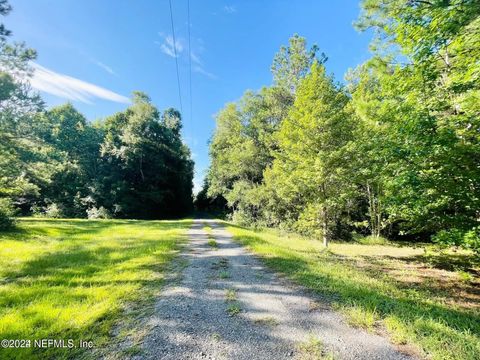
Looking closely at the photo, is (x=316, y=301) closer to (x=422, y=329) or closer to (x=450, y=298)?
(x=422, y=329)

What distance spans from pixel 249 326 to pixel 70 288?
3.61 metres

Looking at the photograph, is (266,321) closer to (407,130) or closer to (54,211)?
(407,130)

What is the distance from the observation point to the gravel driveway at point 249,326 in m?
2.71

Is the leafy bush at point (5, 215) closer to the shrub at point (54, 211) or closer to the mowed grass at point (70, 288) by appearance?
the mowed grass at point (70, 288)

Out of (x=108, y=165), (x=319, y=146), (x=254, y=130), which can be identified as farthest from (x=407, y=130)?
(x=108, y=165)

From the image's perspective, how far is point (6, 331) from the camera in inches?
114

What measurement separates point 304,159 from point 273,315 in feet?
26.8

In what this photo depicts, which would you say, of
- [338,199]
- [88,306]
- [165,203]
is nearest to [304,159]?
[338,199]

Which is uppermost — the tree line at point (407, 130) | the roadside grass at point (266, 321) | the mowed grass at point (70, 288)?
the tree line at point (407, 130)

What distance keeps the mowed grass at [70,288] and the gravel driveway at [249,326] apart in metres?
0.70

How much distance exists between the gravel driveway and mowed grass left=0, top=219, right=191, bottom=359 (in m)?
0.70

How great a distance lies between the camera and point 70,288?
14.7 ft

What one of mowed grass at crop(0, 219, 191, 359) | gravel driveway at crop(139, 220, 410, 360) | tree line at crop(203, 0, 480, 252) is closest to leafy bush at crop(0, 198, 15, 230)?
mowed grass at crop(0, 219, 191, 359)

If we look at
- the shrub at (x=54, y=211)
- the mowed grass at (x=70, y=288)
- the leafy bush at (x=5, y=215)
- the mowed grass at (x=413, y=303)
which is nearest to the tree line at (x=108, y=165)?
the shrub at (x=54, y=211)
